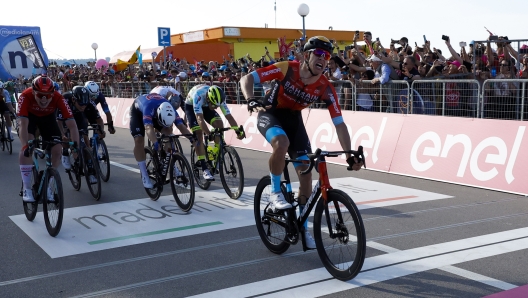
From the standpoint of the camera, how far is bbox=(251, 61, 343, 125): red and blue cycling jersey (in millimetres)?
5516

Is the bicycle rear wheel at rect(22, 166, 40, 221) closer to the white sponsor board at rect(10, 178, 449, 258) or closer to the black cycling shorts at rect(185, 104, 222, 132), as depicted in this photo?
the white sponsor board at rect(10, 178, 449, 258)

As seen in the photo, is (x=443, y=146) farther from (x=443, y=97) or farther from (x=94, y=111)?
(x=94, y=111)

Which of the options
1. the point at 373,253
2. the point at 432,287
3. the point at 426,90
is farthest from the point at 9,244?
the point at 426,90

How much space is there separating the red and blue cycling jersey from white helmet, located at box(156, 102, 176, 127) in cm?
268

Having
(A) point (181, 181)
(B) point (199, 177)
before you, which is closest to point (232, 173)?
(B) point (199, 177)

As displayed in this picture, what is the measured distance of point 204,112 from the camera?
9812mm

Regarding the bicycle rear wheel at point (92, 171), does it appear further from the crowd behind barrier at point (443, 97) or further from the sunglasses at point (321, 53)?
the crowd behind barrier at point (443, 97)

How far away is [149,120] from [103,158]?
2337 millimetres

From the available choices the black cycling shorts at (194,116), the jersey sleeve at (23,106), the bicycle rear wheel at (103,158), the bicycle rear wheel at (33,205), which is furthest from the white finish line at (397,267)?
the bicycle rear wheel at (103,158)

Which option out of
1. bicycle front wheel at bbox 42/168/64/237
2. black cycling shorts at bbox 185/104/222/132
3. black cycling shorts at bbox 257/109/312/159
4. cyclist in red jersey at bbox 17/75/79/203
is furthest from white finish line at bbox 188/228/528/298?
black cycling shorts at bbox 185/104/222/132

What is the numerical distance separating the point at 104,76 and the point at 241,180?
20116mm

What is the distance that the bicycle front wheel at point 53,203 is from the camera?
6.47 metres

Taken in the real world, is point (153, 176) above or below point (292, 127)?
below

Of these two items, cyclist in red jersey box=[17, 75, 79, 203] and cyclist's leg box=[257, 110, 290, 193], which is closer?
cyclist's leg box=[257, 110, 290, 193]
